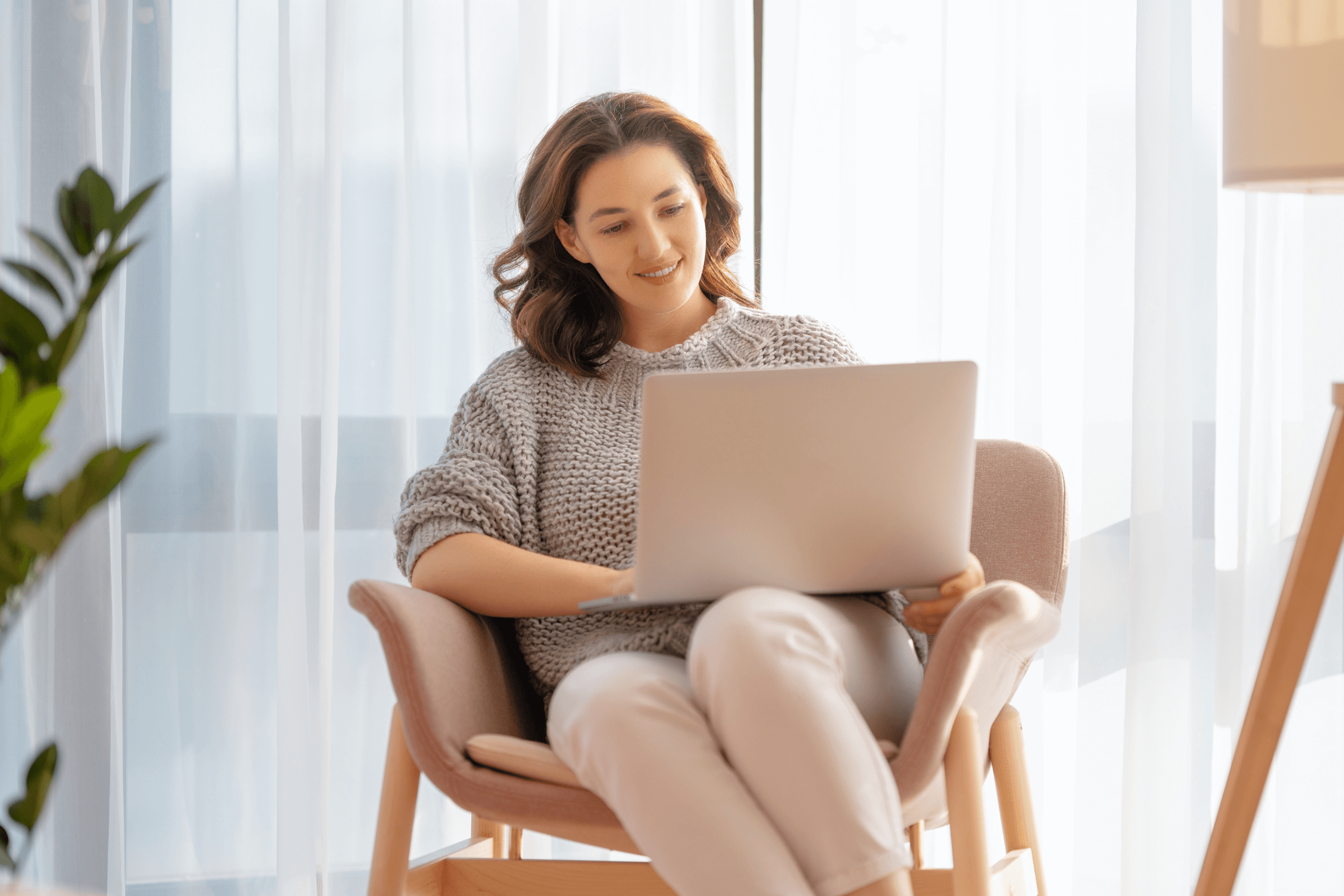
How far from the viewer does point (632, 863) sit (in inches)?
50.3

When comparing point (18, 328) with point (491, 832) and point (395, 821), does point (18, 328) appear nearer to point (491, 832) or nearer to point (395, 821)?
point (395, 821)

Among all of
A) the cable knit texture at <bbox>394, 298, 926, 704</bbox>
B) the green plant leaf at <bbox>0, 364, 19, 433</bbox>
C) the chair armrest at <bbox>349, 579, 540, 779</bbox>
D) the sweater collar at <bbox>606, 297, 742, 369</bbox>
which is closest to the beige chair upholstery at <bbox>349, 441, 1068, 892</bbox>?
the chair armrest at <bbox>349, 579, 540, 779</bbox>

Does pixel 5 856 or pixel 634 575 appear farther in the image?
pixel 634 575

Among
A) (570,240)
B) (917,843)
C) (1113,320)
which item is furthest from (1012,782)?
(570,240)

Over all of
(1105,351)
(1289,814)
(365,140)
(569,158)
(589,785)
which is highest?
(365,140)

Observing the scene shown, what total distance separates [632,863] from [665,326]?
0.74m

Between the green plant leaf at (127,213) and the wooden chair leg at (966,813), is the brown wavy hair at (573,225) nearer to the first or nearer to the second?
the wooden chair leg at (966,813)

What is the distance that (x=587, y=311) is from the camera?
164 cm

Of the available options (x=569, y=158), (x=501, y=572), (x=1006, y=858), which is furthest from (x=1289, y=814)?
(x=569, y=158)

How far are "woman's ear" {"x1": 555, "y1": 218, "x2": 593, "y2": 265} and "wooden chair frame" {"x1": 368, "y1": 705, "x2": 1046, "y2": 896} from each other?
717 millimetres

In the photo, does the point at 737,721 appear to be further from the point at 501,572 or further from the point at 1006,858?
the point at 1006,858

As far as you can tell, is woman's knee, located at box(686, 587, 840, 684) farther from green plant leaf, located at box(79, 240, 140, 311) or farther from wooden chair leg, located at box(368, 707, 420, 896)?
green plant leaf, located at box(79, 240, 140, 311)

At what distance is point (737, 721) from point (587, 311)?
788 mm

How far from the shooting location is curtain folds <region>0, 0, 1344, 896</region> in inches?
68.8
